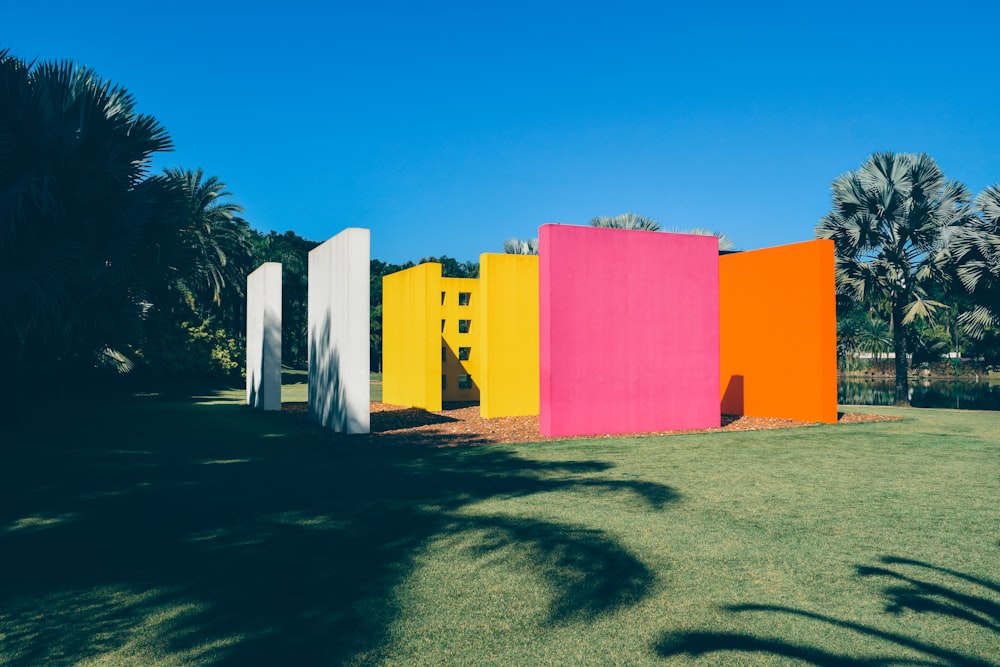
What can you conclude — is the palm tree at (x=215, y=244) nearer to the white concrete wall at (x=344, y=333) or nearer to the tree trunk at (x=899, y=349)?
the white concrete wall at (x=344, y=333)

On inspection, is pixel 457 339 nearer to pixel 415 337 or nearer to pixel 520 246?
pixel 415 337

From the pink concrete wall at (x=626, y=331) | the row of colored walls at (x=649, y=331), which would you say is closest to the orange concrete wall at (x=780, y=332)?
the row of colored walls at (x=649, y=331)

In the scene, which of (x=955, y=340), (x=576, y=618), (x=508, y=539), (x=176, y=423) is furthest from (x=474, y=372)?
(x=955, y=340)

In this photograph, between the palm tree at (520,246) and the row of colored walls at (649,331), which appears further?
the palm tree at (520,246)

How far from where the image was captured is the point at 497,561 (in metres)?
4.60

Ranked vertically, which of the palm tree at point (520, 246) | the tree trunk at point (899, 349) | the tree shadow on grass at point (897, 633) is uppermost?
the palm tree at point (520, 246)

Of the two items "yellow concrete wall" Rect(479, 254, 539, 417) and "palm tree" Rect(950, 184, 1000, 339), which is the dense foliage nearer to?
"palm tree" Rect(950, 184, 1000, 339)

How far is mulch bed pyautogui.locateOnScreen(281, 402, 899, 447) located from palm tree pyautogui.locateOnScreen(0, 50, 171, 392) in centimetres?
474

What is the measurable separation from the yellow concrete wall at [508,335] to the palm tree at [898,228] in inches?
363

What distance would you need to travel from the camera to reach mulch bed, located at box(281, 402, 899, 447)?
37.1 feet

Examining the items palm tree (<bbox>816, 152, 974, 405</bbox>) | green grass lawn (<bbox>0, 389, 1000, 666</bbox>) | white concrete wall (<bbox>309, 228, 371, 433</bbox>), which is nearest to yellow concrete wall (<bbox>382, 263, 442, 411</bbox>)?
white concrete wall (<bbox>309, 228, 371, 433</bbox>)

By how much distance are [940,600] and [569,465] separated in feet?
16.7

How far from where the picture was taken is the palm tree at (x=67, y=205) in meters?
9.84

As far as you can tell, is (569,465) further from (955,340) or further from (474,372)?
(955,340)
